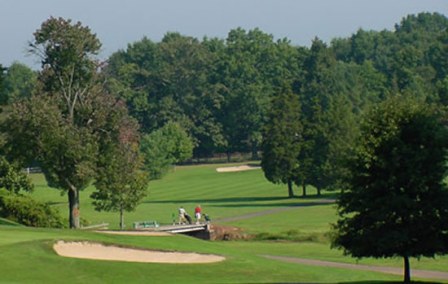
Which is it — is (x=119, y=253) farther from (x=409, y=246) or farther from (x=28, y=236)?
(x=409, y=246)

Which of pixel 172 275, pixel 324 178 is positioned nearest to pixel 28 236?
pixel 172 275

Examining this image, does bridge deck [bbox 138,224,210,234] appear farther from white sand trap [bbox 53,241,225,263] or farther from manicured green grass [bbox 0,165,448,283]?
white sand trap [bbox 53,241,225,263]

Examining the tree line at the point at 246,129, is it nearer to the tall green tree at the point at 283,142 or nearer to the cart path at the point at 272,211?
the tall green tree at the point at 283,142

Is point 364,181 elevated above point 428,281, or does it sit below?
above

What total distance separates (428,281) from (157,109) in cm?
12661

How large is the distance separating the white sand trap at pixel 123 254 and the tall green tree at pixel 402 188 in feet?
28.7

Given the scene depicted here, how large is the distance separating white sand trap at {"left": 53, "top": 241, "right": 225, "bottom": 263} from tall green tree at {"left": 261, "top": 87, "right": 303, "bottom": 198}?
62.6 metres

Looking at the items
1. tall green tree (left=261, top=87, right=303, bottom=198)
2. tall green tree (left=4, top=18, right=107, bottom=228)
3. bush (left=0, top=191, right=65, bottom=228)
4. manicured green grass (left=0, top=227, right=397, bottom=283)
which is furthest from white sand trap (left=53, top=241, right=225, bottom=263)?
tall green tree (left=261, top=87, right=303, bottom=198)

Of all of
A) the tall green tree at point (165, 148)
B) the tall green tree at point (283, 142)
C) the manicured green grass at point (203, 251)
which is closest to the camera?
the manicured green grass at point (203, 251)

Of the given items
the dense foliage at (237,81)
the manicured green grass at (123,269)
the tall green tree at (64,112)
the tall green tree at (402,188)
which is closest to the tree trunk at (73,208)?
the tall green tree at (64,112)

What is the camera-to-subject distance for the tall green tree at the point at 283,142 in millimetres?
107250

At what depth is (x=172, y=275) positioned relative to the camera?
128 ft

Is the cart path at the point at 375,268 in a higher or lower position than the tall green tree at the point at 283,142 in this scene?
lower

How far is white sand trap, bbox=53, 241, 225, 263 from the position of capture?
42.2m
